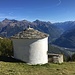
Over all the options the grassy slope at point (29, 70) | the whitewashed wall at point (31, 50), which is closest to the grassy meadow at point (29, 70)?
the grassy slope at point (29, 70)

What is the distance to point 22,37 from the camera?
3002 centimetres

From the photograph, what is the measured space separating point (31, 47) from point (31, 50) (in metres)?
0.45

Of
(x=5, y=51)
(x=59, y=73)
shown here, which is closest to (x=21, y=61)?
(x=59, y=73)

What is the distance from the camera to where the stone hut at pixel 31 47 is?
29.8 m

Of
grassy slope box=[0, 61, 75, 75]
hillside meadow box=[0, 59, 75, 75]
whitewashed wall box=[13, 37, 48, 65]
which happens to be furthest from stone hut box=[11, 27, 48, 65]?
grassy slope box=[0, 61, 75, 75]

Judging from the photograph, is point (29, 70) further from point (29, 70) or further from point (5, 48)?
point (5, 48)

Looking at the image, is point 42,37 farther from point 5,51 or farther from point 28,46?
point 5,51

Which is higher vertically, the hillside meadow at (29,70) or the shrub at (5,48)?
the shrub at (5,48)

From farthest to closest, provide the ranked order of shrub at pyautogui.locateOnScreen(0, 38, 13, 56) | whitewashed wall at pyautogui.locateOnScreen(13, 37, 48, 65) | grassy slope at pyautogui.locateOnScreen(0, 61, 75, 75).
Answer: shrub at pyautogui.locateOnScreen(0, 38, 13, 56) → whitewashed wall at pyautogui.locateOnScreen(13, 37, 48, 65) → grassy slope at pyautogui.locateOnScreen(0, 61, 75, 75)

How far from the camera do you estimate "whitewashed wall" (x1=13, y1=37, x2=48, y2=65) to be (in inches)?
1174

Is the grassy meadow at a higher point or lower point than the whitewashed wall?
lower

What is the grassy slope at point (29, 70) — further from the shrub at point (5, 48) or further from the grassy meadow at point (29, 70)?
the shrub at point (5, 48)

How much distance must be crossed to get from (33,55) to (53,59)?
17.0 ft

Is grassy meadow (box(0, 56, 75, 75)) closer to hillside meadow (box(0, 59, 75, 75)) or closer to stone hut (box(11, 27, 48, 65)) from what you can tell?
hillside meadow (box(0, 59, 75, 75))
